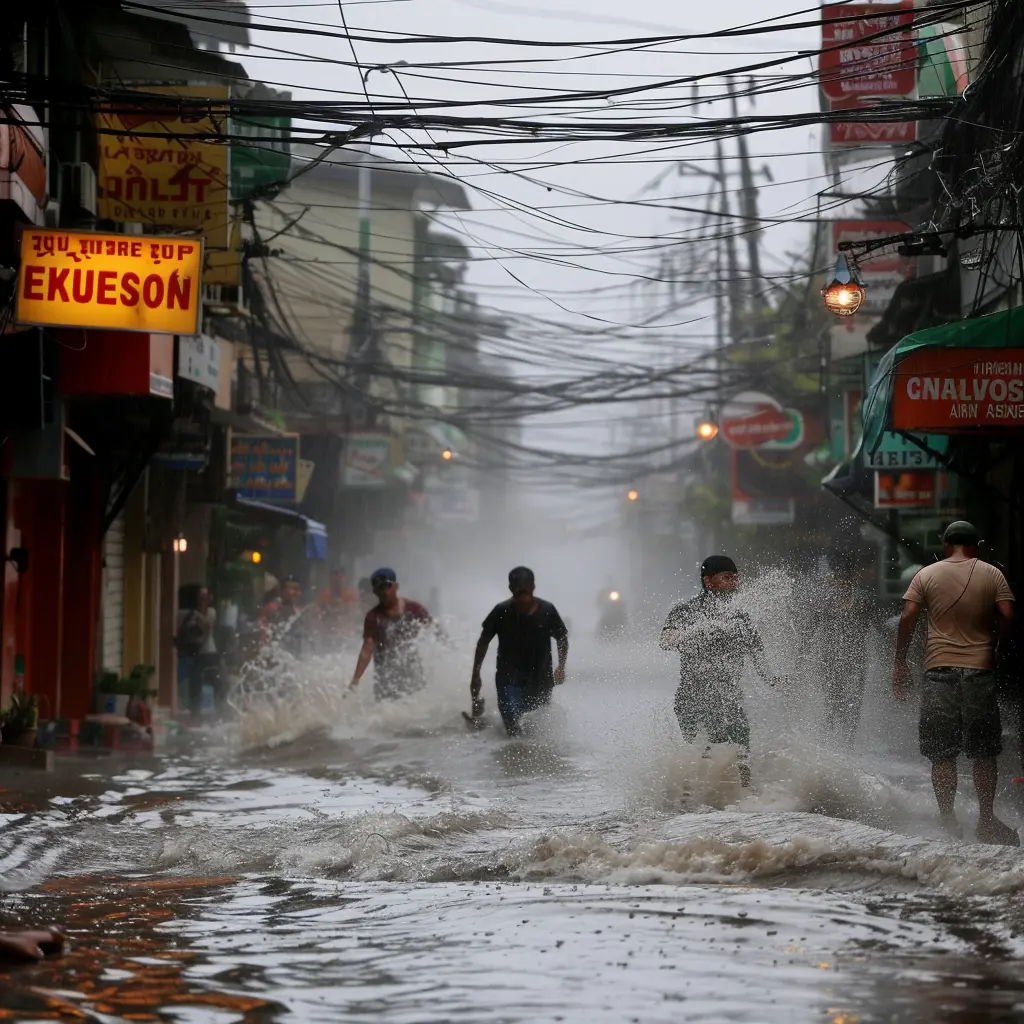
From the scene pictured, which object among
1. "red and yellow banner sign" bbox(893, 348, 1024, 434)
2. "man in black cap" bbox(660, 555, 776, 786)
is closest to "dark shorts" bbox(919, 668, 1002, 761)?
"man in black cap" bbox(660, 555, 776, 786)

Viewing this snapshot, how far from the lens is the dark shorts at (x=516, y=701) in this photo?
1448 cm

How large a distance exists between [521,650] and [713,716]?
3985mm

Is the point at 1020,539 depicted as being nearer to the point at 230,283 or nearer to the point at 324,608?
the point at 230,283

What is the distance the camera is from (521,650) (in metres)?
14.3

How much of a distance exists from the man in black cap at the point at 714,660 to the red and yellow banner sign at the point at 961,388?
3.24 metres

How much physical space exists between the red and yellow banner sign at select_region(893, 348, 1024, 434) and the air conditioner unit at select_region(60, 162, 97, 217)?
8526 millimetres

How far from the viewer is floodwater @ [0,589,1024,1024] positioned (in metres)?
5.42

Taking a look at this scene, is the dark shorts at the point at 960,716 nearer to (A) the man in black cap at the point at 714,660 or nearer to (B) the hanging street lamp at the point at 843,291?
(A) the man in black cap at the point at 714,660

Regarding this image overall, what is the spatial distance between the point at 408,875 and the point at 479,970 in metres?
2.47

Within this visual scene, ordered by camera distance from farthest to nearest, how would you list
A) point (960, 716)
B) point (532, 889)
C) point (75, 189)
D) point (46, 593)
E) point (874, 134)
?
point (874, 134), point (46, 593), point (75, 189), point (960, 716), point (532, 889)

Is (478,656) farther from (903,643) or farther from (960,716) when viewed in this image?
(960,716)

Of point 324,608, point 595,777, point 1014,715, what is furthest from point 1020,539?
point 324,608

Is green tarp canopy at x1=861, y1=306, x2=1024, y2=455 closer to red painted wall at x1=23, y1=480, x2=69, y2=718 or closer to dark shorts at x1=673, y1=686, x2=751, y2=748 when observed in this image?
dark shorts at x1=673, y1=686, x2=751, y2=748

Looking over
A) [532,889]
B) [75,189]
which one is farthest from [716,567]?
[75,189]
